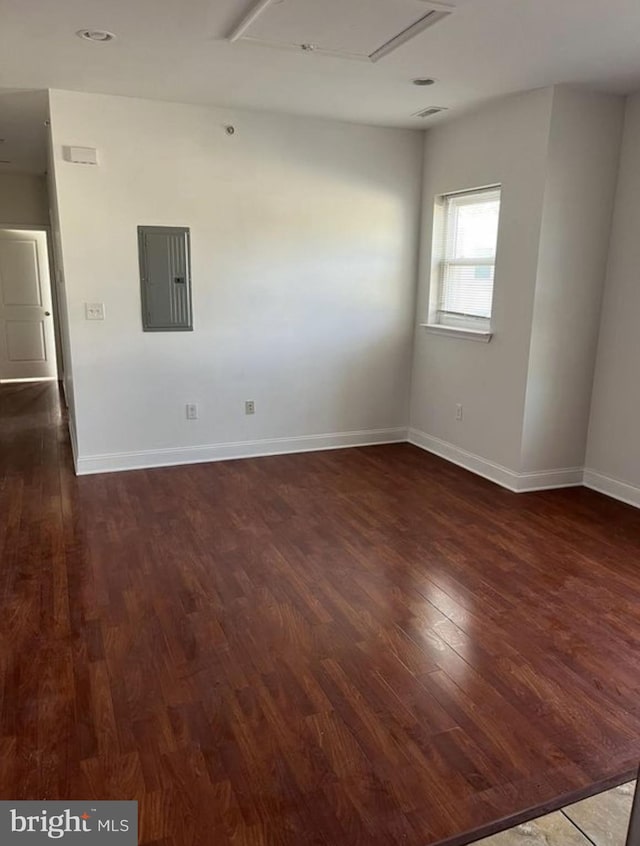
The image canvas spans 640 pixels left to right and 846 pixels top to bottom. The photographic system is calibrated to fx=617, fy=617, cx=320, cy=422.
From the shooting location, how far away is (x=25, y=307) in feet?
27.2

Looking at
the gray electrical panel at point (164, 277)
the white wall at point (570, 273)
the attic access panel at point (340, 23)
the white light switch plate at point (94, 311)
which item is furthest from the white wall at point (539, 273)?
the white light switch plate at point (94, 311)

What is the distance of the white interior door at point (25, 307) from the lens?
26.6 ft

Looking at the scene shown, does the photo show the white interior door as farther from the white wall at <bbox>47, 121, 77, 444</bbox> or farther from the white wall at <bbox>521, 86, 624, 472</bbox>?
the white wall at <bbox>521, 86, 624, 472</bbox>

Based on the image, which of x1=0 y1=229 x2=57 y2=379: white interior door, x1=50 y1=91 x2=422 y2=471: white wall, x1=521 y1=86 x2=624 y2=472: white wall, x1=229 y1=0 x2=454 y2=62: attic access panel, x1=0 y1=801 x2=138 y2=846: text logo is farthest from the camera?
x1=0 y1=229 x2=57 y2=379: white interior door

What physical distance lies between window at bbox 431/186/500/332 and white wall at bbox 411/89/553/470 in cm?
10

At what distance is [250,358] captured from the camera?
482 cm

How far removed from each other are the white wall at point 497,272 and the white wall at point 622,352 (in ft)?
1.82

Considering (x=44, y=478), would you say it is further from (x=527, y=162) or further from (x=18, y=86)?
(x=527, y=162)

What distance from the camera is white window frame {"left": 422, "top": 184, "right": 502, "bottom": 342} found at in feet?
14.9

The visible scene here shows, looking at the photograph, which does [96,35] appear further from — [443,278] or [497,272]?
[443,278]

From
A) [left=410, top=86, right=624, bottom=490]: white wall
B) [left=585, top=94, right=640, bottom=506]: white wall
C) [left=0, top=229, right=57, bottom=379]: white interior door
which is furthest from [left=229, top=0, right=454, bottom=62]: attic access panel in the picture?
[left=0, top=229, right=57, bottom=379]: white interior door

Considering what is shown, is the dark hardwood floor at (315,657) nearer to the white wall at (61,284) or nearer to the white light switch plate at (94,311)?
the white wall at (61,284)

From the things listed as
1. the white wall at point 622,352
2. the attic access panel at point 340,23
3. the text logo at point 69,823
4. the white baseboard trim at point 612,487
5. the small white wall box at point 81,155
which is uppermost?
the attic access panel at point 340,23

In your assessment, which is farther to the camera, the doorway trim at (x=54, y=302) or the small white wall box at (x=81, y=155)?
the doorway trim at (x=54, y=302)
